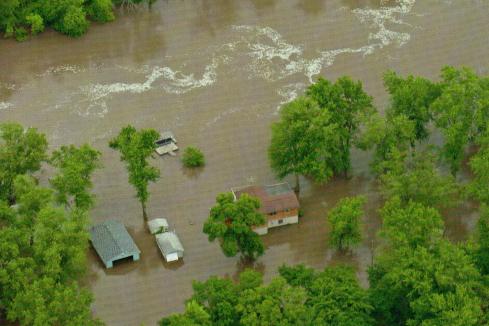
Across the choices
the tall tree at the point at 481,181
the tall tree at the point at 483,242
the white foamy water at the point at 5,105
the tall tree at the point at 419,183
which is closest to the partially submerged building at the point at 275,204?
the tall tree at the point at 419,183

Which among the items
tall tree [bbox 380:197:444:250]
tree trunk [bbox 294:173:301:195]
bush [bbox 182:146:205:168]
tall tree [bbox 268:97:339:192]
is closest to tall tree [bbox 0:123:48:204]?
bush [bbox 182:146:205:168]

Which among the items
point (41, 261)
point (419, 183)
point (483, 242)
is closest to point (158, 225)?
point (41, 261)

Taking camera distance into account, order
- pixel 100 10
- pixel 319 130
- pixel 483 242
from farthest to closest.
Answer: pixel 100 10 < pixel 319 130 < pixel 483 242

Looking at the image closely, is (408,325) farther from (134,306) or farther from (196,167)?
(196,167)

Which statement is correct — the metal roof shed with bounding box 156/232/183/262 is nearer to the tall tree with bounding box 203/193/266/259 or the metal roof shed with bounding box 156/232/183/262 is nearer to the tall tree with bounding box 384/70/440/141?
the tall tree with bounding box 203/193/266/259

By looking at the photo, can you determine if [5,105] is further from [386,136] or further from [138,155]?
[386,136]

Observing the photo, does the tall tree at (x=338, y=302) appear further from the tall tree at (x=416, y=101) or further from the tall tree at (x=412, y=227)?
the tall tree at (x=416, y=101)
